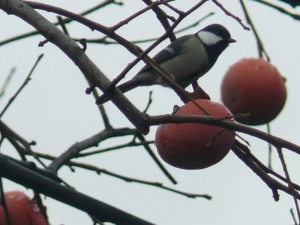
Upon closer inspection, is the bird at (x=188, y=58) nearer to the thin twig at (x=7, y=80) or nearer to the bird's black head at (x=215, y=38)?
the bird's black head at (x=215, y=38)

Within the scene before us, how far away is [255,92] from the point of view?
239 centimetres

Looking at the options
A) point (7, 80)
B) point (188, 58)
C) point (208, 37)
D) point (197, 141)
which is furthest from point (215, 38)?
point (197, 141)

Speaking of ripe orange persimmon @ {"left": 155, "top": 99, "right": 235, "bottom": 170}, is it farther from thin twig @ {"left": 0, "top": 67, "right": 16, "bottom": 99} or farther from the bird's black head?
the bird's black head

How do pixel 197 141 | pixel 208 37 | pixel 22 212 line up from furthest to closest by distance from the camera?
pixel 208 37
pixel 22 212
pixel 197 141

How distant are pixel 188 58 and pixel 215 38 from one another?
1.79ft

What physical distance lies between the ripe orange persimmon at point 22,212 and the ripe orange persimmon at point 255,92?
0.90m

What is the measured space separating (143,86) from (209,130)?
194cm

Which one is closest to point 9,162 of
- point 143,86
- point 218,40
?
point 143,86

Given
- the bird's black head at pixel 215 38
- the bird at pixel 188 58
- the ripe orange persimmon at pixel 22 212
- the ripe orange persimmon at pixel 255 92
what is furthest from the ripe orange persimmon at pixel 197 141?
the bird's black head at pixel 215 38

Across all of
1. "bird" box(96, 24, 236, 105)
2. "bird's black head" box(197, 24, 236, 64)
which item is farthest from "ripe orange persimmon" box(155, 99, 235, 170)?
"bird's black head" box(197, 24, 236, 64)

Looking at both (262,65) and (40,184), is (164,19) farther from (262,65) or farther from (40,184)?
(40,184)

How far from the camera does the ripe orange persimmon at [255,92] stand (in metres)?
2.39

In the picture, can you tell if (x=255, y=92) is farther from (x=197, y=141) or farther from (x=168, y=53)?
(x=168, y=53)

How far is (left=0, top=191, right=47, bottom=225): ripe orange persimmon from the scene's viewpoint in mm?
2277
